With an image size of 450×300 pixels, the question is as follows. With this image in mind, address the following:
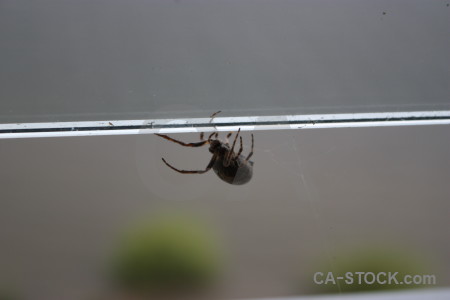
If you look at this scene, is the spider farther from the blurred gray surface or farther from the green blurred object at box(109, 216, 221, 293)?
the green blurred object at box(109, 216, 221, 293)

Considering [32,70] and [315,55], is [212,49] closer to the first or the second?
[315,55]

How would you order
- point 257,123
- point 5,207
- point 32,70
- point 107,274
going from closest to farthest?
point 32,70 → point 257,123 → point 5,207 → point 107,274

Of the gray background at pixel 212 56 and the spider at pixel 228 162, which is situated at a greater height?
the gray background at pixel 212 56

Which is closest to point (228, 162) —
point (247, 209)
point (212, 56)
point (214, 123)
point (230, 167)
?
point (230, 167)

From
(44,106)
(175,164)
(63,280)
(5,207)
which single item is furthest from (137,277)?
(44,106)

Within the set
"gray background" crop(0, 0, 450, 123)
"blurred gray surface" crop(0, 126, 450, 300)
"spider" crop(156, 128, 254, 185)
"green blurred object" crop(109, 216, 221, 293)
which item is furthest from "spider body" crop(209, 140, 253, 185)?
"green blurred object" crop(109, 216, 221, 293)

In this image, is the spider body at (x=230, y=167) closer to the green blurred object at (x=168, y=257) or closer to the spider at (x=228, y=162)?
the spider at (x=228, y=162)

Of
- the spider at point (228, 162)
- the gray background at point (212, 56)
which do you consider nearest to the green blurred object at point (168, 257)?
the spider at point (228, 162)

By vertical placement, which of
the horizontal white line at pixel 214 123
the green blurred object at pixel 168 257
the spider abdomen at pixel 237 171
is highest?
the horizontal white line at pixel 214 123
